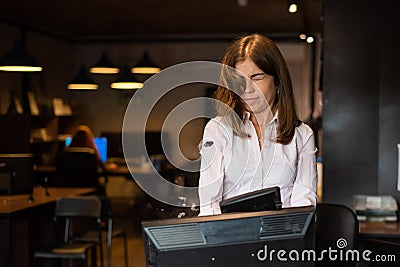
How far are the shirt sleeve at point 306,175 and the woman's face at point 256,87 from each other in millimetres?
157

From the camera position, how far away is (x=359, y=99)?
468 cm

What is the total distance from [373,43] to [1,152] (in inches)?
162

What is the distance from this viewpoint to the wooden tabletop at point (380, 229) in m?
3.76

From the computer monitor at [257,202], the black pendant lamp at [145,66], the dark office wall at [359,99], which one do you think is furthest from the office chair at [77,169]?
the computer monitor at [257,202]

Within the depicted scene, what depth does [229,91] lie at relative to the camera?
185 centimetres

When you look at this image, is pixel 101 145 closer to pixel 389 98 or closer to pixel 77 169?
pixel 77 169

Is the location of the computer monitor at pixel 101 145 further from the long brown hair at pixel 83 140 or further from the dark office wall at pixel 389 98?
the dark office wall at pixel 389 98

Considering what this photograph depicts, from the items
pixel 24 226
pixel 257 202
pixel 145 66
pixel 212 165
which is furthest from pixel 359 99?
pixel 145 66

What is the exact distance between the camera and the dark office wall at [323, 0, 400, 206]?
15.2 ft

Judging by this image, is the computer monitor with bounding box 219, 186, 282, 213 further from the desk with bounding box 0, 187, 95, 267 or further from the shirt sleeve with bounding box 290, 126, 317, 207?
the desk with bounding box 0, 187, 95, 267

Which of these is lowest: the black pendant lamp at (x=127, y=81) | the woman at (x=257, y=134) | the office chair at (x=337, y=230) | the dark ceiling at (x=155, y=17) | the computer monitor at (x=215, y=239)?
the office chair at (x=337, y=230)

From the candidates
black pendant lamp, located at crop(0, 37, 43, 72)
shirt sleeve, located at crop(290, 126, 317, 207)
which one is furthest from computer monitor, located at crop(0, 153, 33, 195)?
shirt sleeve, located at crop(290, 126, 317, 207)

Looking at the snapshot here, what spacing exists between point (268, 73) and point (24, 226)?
3707 mm

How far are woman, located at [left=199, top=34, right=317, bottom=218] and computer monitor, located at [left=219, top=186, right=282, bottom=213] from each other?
0.40 m
